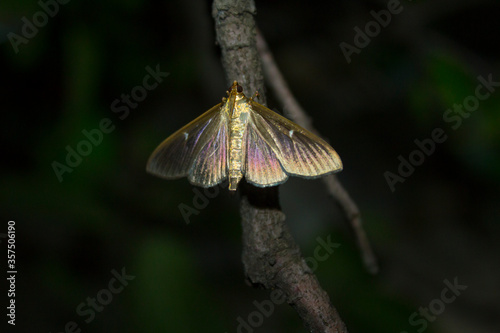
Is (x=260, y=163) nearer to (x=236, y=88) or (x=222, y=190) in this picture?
(x=236, y=88)

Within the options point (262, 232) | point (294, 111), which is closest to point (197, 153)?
A: point (262, 232)

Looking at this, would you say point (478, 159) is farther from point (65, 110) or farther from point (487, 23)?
point (65, 110)

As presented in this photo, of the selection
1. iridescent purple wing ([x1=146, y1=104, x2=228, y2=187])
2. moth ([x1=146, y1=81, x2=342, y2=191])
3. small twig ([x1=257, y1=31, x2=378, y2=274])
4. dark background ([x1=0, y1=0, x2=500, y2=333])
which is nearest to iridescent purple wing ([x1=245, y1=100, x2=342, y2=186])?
moth ([x1=146, y1=81, x2=342, y2=191])

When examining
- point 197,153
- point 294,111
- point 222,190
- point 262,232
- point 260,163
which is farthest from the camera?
point 222,190

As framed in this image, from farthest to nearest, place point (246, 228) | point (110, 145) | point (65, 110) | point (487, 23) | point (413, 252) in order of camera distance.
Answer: point (413, 252), point (487, 23), point (110, 145), point (65, 110), point (246, 228)

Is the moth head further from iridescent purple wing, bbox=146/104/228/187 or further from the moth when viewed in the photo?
iridescent purple wing, bbox=146/104/228/187

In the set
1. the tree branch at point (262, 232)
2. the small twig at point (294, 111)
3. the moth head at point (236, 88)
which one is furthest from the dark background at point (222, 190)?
the small twig at point (294, 111)

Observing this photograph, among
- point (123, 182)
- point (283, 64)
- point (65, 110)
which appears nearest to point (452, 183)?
point (283, 64)
